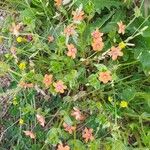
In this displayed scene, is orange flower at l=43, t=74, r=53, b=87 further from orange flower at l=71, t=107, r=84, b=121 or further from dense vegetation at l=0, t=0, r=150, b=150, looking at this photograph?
orange flower at l=71, t=107, r=84, b=121

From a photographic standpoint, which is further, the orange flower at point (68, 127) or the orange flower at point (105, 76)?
the orange flower at point (68, 127)

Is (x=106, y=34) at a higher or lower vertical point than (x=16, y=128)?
higher

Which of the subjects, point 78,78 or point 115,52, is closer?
point 115,52

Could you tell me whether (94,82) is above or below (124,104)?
above

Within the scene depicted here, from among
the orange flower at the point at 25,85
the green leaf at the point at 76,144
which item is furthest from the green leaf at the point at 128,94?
the orange flower at the point at 25,85

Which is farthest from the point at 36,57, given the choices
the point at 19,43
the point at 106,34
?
the point at 106,34

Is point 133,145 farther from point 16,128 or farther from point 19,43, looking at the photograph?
point 19,43

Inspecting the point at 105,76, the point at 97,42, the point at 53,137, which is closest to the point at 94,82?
the point at 105,76

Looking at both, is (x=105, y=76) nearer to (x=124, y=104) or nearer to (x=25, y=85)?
(x=124, y=104)

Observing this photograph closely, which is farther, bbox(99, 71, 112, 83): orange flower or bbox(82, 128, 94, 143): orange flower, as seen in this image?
bbox(82, 128, 94, 143): orange flower

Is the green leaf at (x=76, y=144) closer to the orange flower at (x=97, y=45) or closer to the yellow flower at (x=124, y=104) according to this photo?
the yellow flower at (x=124, y=104)

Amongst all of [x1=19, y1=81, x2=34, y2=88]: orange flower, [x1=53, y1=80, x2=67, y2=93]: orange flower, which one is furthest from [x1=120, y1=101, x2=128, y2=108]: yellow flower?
[x1=19, y1=81, x2=34, y2=88]: orange flower
